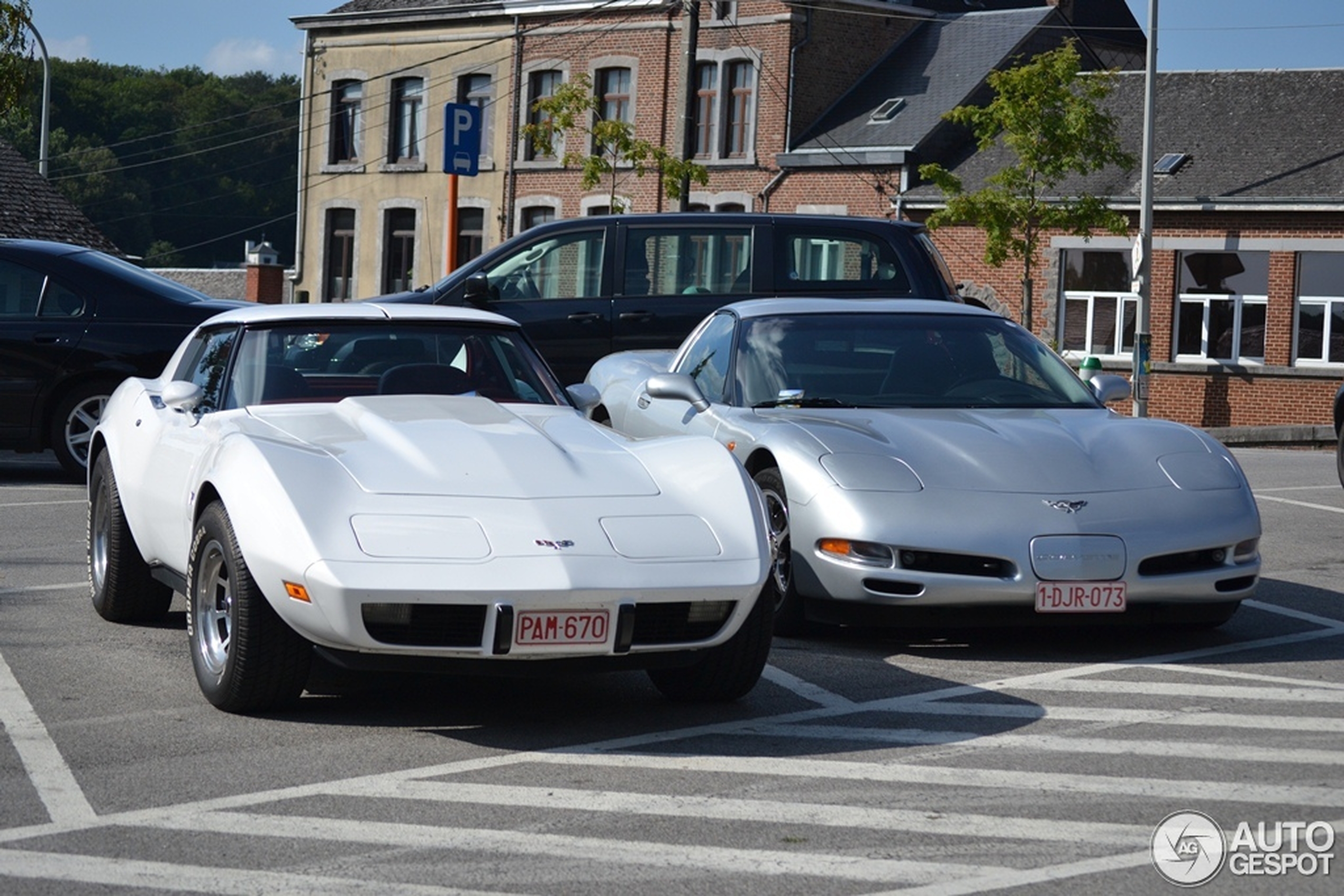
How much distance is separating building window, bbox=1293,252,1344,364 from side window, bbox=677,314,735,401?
85.8 ft

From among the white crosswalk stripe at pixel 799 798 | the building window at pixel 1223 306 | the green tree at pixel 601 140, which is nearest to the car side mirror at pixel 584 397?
the white crosswalk stripe at pixel 799 798

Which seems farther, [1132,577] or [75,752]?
[1132,577]

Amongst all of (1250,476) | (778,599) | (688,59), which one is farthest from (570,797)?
(688,59)

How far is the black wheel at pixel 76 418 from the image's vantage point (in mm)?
13617

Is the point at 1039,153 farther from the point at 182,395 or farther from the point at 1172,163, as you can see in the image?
the point at 182,395

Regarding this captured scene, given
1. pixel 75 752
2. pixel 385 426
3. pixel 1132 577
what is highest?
pixel 385 426

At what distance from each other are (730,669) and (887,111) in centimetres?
3528

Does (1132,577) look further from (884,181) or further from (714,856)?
(884,181)

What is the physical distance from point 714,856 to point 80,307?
1040 centimetres

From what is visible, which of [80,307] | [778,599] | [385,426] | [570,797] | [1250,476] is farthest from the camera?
[1250,476]

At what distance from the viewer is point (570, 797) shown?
510cm

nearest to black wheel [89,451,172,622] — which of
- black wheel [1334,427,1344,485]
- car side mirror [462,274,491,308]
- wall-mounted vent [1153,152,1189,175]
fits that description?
car side mirror [462,274,491,308]

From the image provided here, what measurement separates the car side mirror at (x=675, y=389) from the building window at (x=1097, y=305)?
1101 inches

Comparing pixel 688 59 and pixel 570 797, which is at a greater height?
pixel 688 59
